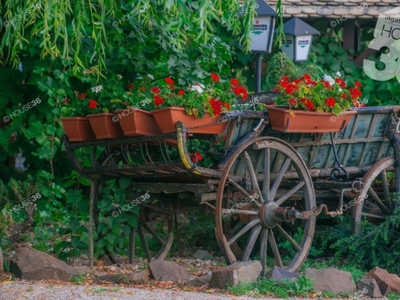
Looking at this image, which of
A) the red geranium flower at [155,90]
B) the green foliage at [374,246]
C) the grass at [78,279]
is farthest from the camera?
the green foliage at [374,246]

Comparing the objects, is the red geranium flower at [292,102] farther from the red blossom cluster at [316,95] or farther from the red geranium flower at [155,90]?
the red geranium flower at [155,90]

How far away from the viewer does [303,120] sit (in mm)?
7617

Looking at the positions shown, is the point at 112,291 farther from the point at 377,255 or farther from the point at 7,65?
the point at 7,65

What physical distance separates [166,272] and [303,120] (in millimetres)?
1624

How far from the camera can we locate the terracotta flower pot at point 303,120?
749 cm

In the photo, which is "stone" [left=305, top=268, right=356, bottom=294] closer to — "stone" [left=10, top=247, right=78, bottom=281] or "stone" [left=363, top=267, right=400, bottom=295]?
"stone" [left=363, top=267, right=400, bottom=295]

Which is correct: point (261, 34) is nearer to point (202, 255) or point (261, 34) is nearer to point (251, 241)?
point (202, 255)

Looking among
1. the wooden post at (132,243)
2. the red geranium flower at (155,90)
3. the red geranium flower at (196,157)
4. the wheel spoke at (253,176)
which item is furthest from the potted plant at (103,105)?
the wooden post at (132,243)

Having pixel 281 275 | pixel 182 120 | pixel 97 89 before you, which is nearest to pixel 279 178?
pixel 281 275

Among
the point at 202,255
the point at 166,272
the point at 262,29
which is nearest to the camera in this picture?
the point at 166,272

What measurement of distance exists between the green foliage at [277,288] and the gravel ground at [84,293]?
0.16 m

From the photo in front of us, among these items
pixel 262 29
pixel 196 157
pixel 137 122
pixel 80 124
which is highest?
pixel 262 29

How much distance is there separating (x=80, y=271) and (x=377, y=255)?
257 centimetres

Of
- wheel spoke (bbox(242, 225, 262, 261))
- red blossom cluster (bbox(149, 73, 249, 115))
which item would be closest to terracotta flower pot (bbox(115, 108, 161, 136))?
red blossom cluster (bbox(149, 73, 249, 115))
